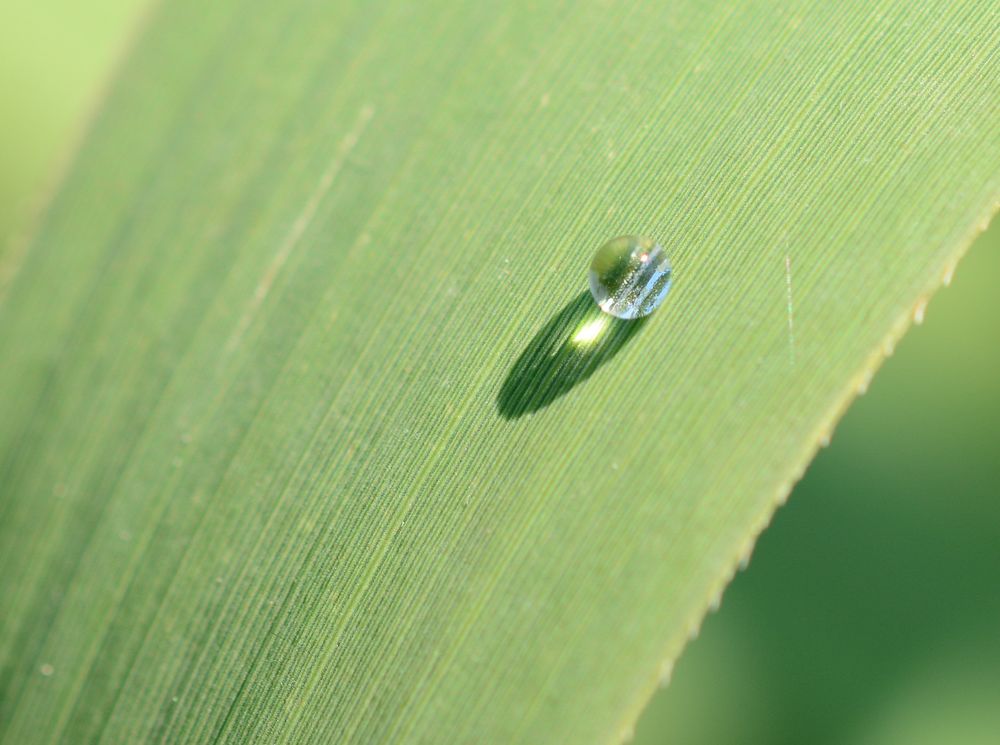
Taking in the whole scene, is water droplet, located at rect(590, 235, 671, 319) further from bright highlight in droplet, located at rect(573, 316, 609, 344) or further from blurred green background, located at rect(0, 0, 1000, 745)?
blurred green background, located at rect(0, 0, 1000, 745)

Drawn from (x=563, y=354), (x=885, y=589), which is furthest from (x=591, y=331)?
(x=885, y=589)

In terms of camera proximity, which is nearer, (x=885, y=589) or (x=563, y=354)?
(x=563, y=354)

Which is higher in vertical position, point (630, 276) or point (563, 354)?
point (630, 276)

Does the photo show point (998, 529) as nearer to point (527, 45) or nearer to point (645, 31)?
point (645, 31)

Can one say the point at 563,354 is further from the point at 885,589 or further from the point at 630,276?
the point at 885,589

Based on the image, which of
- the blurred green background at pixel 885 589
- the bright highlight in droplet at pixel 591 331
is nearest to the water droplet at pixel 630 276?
the bright highlight in droplet at pixel 591 331

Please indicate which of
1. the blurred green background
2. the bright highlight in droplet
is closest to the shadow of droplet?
the bright highlight in droplet

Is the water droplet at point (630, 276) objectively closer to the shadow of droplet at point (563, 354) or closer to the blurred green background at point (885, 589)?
the shadow of droplet at point (563, 354)
